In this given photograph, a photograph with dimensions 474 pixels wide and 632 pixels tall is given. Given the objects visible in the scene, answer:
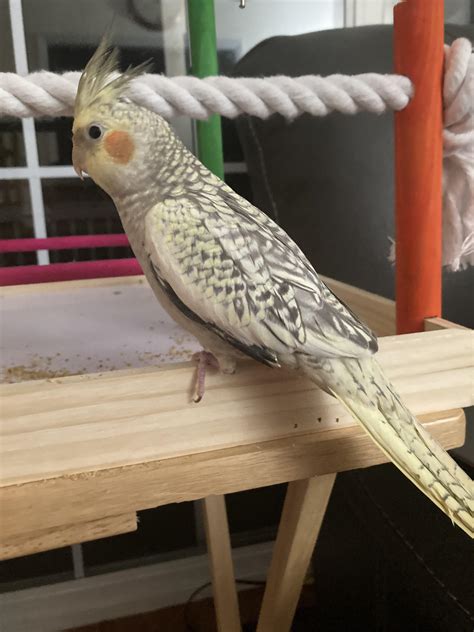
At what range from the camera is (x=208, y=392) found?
35 cm

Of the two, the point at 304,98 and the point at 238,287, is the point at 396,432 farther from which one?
the point at 304,98

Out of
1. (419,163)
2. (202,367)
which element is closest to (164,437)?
(202,367)

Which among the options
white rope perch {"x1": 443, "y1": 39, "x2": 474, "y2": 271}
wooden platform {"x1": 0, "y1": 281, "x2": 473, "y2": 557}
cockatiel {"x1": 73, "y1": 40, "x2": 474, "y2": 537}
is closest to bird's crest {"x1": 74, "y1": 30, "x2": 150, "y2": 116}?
cockatiel {"x1": 73, "y1": 40, "x2": 474, "y2": 537}

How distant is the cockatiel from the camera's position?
1.10 ft

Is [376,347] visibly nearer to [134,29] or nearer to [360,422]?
[360,422]

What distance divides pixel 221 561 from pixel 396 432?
427mm

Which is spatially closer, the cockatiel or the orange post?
the cockatiel

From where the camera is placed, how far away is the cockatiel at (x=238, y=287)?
1.10 ft

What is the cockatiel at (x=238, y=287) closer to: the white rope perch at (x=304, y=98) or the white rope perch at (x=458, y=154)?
the white rope perch at (x=304, y=98)

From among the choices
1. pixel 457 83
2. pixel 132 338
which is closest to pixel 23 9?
pixel 132 338

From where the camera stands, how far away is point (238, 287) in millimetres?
340

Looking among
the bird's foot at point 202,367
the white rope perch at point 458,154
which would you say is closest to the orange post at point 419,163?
the white rope perch at point 458,154

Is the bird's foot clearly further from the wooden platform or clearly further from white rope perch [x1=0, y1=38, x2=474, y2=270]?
white rope perch [x1=0, y1=38, x2=474, y2=270]

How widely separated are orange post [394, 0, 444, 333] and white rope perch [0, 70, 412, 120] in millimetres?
20
